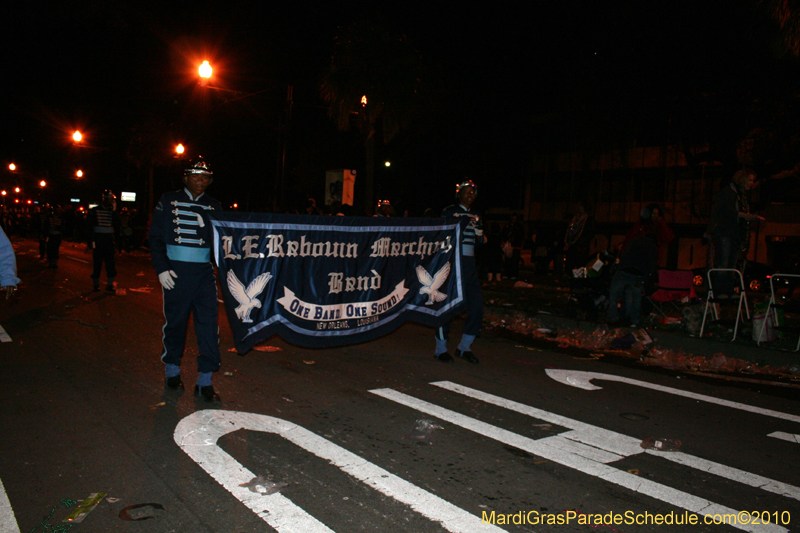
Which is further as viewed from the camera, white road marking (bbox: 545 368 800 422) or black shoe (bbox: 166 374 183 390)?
white road marking (bbox: 545 368 800 422)

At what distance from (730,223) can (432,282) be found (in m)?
5.80

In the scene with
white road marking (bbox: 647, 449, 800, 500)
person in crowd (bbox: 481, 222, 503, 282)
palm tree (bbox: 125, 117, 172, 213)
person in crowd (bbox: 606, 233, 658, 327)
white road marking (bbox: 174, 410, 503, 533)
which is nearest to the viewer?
white road marking (bbox: 174, 410, 503, 533)

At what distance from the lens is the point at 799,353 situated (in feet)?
25.9

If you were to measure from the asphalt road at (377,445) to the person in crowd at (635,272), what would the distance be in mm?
2702

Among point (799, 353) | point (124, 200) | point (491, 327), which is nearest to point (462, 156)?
point (491, 327)

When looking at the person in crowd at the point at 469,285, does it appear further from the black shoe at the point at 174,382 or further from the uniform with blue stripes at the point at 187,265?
the black shoe at the point at 174,382

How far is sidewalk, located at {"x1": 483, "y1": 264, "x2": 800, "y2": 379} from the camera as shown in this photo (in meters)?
7.99

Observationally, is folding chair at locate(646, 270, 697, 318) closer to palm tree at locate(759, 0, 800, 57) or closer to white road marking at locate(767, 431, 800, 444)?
palm tree at locate(759, 0, 800, 57)

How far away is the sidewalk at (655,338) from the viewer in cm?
799

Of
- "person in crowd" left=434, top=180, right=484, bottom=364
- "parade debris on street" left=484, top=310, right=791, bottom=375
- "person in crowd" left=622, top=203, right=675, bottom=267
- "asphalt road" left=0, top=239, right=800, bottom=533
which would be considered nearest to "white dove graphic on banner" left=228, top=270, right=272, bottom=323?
"asphalt road" left=0, top=239, right=800, bottom=533

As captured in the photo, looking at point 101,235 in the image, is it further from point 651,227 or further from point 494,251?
point 651,227

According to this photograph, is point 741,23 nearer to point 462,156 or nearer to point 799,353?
point 799,353

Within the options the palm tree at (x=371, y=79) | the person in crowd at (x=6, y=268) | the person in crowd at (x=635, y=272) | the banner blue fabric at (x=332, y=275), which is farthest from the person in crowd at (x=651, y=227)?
the palm tree at (x=371, y=79)

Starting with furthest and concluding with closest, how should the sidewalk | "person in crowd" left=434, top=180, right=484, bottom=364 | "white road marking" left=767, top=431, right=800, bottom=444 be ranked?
the sidewalk < "person in crowd" left=434, top=180, right=484, bottom=364 < "white road marking" left=767, top=431, right=800, bottom=444
